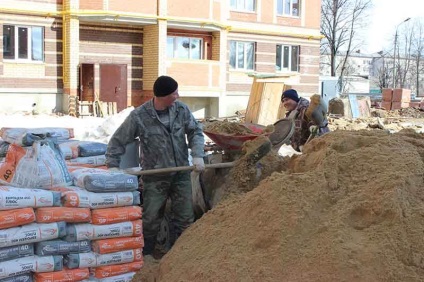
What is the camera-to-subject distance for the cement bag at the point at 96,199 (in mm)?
3932

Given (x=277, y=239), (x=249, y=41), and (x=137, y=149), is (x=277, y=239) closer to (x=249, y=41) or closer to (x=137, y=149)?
(x=137, y=149)

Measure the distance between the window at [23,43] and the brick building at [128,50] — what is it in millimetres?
34

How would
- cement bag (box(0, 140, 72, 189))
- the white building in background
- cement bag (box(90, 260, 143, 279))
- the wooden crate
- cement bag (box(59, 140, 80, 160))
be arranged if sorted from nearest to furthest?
cement bag (box(90, 260, 143, 279)) < cement bag (box(0, 140, 72, 189)) < cement bag (box(59, 140, 80, 160)) < the wooden crate < the white building in background

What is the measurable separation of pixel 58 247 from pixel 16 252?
272 millimetres

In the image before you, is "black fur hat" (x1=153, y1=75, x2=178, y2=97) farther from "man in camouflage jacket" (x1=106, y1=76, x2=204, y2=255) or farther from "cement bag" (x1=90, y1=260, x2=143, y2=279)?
"cement bag" (x1=90, y1=260, x2=143, y2=279)

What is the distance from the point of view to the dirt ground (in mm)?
3148

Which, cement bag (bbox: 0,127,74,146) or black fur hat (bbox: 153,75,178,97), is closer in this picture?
cement bag (bbox: 0,127,74,146)

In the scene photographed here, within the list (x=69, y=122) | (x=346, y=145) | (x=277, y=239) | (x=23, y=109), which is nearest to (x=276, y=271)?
(x=277, y=239)

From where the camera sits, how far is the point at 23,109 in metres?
20.9

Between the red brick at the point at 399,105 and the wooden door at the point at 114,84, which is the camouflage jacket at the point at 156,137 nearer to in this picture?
the wooden door at the point at 114,84

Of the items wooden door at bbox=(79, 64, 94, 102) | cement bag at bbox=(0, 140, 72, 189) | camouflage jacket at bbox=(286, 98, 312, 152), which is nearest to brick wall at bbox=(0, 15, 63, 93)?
wooden door at bbox=(79, 64, 94, 102)

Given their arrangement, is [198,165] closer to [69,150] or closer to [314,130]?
[69,150]

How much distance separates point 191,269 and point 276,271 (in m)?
0.64

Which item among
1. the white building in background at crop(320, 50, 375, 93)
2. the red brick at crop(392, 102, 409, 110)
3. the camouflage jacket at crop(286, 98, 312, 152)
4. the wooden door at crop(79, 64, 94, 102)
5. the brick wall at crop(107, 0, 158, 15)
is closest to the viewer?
the camouflage jacket at crop(286, 98, 312, 152)
